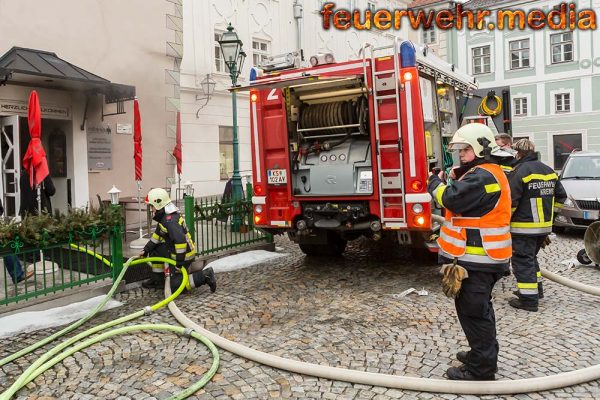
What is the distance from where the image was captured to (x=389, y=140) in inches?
239

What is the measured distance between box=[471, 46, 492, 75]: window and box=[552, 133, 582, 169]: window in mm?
5764

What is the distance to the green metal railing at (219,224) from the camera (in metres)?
7.47

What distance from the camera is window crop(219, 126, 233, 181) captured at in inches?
674

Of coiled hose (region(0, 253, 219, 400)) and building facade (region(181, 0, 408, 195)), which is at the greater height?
building facade (region(181, 0, 408, 195))

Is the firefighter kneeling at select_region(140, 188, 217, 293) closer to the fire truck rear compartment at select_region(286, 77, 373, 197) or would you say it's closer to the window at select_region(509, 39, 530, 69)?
the fire truck rear compartment at select_region(286, 77, 373, 197)

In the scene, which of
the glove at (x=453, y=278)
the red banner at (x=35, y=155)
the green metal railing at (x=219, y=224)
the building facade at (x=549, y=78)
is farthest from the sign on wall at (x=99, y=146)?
the building facade at (x=549, y=78)

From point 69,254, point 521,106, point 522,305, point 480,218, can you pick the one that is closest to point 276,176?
point 69,254

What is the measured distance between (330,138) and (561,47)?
25.5 meters

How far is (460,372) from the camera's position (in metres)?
3.56

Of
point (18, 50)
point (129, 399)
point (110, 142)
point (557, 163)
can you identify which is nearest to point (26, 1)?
point (18, 50)

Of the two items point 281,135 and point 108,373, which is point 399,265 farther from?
point 108,373

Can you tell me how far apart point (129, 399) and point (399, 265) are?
468 centimetres

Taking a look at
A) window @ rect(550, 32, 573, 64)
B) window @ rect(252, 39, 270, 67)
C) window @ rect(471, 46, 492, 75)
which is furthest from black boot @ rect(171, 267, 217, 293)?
window @ rect(471, 46, 492, 75)

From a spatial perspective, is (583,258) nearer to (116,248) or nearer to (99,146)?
(116,248)
